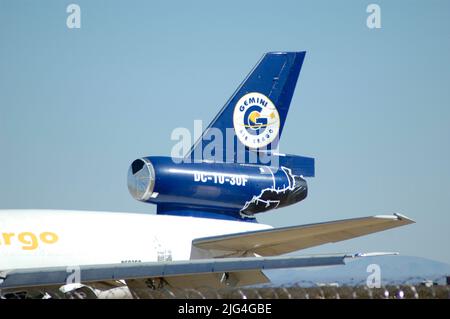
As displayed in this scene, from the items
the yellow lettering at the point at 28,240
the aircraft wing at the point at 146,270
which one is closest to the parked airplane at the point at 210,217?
the yellow lettering at the point at 28,240

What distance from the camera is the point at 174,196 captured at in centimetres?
2305

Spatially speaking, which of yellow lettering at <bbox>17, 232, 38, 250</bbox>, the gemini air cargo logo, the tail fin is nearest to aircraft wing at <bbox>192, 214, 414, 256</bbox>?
the tail fin

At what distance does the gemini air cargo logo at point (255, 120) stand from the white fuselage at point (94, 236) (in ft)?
10.6

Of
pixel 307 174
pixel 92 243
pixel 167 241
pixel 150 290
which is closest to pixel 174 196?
pixel 167 241

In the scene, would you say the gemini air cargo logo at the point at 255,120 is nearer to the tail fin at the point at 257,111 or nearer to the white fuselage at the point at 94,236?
the tail fin at the point at 257,111

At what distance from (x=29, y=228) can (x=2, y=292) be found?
5448 mm

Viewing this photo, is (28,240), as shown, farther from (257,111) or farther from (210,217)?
(257,111)

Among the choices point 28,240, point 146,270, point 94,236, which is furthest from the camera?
point 94,236

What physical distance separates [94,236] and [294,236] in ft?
16.3

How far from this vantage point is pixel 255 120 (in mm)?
26188

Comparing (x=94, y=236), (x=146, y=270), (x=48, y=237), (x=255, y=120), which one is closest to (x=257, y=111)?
(x=255, y=120)
